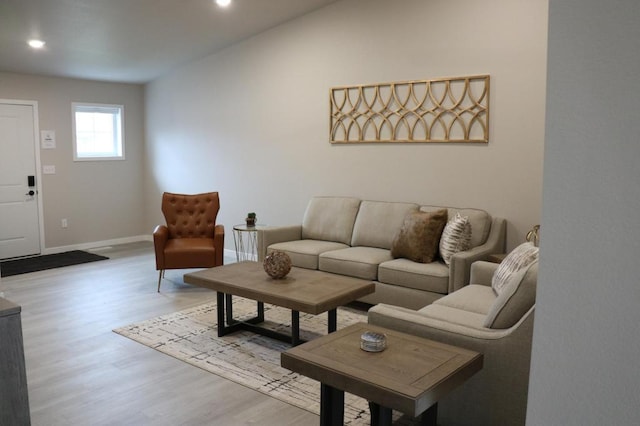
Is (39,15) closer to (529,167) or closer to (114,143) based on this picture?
(114,143)

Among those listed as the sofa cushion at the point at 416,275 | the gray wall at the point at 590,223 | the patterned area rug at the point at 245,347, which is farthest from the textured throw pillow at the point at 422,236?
the gray wall at the point at 590,223

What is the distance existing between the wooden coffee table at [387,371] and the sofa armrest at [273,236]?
9.41 feet

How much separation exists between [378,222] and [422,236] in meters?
0.72

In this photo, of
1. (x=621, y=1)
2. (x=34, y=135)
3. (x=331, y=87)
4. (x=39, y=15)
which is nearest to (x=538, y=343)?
(x=621, y=1)

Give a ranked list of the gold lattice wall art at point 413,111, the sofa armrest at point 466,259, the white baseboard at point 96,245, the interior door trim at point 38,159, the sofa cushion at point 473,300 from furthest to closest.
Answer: the white baseboard at point 96,245, the interior door trim at point 38,159, the gold lattice wall art at point 413,111, the sofa armrest at point 466,259, the sofa cushion at point 473,300

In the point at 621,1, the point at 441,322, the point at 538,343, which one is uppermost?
the point at 621,1

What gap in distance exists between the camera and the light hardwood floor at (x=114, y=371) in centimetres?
283

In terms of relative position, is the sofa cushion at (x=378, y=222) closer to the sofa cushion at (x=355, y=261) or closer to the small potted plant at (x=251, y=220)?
the sofa cushion at (x=355, y=261)

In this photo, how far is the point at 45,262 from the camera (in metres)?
6.66

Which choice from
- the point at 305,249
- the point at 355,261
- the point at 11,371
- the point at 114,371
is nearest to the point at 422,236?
the point at 355,261

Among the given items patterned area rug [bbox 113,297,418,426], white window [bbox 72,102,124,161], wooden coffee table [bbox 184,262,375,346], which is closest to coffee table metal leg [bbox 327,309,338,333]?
wooden coffee table [bbox 184,262,375,346]

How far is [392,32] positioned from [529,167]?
1838 mm

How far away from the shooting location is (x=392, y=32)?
5.11 metres

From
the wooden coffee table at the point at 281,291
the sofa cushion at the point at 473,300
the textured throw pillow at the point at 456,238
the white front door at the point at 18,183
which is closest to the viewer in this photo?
the sofa cushion at the point at 473,300
